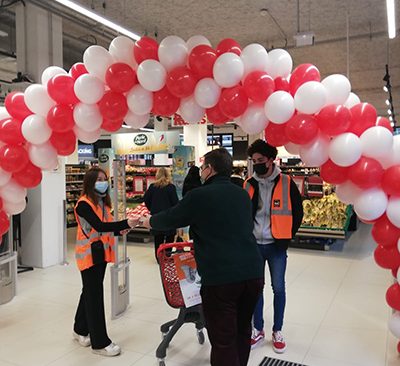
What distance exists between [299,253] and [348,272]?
1.46 meters

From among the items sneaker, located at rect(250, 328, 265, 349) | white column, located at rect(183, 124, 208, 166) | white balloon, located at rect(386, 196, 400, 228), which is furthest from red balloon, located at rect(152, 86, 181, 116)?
white column, located at rect(183, 124, 208, 166)

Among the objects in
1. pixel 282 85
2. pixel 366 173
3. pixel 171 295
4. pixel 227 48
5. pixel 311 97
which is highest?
pixel 227 48

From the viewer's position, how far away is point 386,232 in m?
2.75

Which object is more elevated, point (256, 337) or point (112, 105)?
point (112, 105)

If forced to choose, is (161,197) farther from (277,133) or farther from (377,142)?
(377,142)

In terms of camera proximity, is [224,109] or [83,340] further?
[83,340]

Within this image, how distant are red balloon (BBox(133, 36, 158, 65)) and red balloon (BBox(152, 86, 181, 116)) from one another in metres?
0.25

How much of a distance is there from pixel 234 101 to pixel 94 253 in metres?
1.64

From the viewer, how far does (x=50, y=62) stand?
695 centimetres

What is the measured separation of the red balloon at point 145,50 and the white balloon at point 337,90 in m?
1.24

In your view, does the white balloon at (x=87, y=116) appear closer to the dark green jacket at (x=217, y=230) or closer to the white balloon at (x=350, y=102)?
the dark green jacket at (x=217, y=230)

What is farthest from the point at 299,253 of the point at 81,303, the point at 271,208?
the point at 81,303

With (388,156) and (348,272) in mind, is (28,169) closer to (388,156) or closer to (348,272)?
(388,156)

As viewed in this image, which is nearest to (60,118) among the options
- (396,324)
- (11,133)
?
(11,133)
